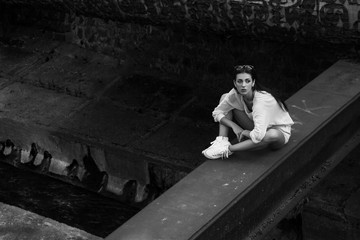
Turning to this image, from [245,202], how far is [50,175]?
4737 millimetres

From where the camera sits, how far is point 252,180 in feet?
12.8

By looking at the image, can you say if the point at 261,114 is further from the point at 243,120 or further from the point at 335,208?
the point at 335,208

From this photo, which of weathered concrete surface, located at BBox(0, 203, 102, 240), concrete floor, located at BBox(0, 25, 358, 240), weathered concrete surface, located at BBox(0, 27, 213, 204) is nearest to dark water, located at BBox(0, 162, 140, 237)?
weathered concrete surface, located at BBox(0, 27, 213, 204)

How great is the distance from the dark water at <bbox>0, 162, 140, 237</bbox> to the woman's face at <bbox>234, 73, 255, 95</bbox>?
124 inches

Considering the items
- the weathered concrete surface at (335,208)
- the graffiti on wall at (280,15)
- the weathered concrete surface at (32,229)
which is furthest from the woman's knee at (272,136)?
the graffiti on wall at (280,15)

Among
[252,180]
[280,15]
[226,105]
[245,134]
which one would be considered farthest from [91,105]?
[252,180]

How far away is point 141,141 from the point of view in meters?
7.25

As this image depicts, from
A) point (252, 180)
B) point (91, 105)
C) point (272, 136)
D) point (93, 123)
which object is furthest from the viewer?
point (91, 105)

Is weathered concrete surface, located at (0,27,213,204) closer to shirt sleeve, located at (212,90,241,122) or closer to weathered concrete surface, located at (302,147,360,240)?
weathered concrete surface, located at (302,147,360,240)

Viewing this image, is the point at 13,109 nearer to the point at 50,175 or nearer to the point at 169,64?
the point at 50,175

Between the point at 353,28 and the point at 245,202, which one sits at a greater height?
the point at 353,28

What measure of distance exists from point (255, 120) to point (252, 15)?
7.74 feet

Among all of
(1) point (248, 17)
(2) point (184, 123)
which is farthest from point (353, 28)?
(2) point (184, 123)

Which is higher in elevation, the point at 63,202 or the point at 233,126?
the point at 233,126
